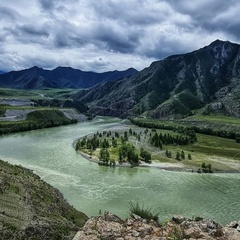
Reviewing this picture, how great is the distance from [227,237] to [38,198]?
38.0m

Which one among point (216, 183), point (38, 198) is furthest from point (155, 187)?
point (38, 198)

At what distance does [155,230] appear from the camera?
2942 cm

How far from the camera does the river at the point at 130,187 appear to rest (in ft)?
221

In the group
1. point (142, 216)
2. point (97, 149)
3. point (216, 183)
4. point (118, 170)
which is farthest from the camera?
point (97, 149)

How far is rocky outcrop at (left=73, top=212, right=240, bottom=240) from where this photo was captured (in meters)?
27.5

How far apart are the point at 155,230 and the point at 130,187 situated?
54350 millimetres

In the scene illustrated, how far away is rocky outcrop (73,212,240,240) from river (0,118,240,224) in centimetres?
2996

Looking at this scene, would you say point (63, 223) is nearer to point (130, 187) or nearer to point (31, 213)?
point (31, 213)

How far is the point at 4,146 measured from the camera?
13638cm

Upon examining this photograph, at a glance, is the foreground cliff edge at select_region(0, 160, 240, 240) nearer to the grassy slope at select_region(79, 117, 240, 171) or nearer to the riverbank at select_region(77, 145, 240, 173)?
the riverbank at select_region(77, 145, 240, 173)

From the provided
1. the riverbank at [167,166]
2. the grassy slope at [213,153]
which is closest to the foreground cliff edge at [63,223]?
the riverbank at [167,166]

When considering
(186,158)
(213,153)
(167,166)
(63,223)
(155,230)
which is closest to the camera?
(155,230)

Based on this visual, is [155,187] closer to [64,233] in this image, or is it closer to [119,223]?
[64,233]

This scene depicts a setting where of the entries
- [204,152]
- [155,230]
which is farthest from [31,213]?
[204,152]
